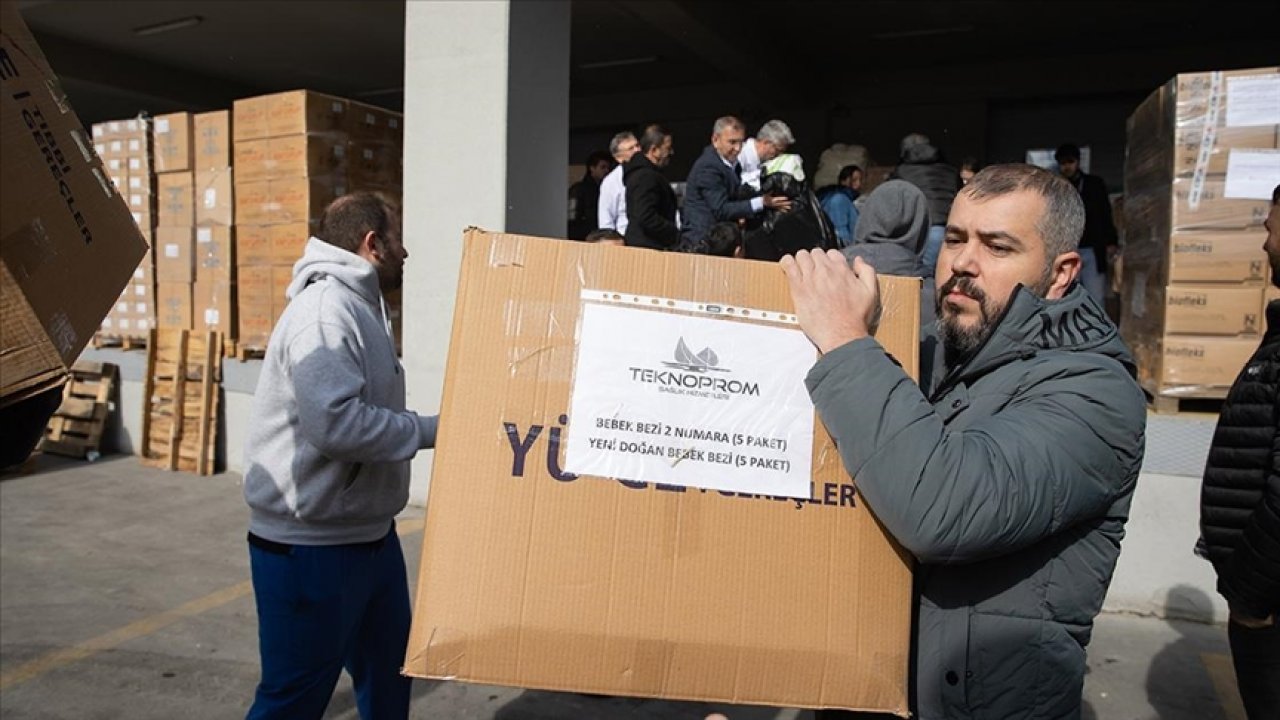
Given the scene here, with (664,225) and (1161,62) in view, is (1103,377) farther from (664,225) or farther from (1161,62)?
(1161,62)

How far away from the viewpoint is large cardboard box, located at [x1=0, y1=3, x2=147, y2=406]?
3.92 feet

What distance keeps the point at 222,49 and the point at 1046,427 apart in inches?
545

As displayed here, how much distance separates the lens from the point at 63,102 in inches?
57.9

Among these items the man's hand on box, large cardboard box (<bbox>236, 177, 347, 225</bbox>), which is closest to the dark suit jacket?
large cardboard box (<bbox>236, 177, 347, 225</bbox>)

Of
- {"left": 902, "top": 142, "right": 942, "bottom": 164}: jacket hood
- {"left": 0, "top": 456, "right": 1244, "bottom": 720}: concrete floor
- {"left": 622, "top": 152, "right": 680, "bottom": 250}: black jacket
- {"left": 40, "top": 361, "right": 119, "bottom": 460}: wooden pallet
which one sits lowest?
{"left": 0, "top": 456, "right": 1244, "bottom": 720}: concrete floor

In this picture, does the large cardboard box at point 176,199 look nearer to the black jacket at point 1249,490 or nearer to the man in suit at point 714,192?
the man in suit at point 714,192

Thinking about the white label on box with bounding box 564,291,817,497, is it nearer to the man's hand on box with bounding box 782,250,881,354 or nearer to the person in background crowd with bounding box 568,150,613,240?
the man's hand on box with bounding box 782,250,881,354

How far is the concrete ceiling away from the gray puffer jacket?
→ 7553mm

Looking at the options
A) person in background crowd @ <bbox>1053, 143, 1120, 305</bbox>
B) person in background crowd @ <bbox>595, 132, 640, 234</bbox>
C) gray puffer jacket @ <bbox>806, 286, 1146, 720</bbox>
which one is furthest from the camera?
person in background crowd @ <bbox>1053, 143, 1120, 305</bbox>

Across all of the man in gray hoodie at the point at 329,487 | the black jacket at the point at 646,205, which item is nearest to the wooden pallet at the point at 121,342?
the black jacket at the point at 646,205

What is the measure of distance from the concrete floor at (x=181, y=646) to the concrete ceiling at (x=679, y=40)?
6.07 metres

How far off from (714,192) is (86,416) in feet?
20.4

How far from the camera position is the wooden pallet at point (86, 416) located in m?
8.12

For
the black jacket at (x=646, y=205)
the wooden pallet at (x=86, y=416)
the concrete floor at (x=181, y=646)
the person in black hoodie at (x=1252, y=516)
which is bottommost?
the concrete floor at (x=181, y=646)
